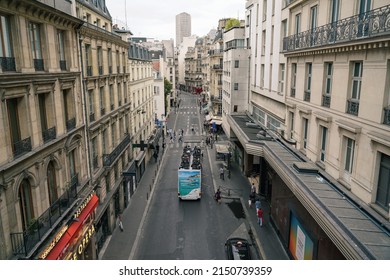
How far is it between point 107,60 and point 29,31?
10.5 metres

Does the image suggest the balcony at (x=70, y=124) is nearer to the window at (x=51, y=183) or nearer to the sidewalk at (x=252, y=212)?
the window at (x=51, y=183)

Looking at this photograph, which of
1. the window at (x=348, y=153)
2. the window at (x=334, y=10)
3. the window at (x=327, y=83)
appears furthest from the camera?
the window at (x=327, y=83)

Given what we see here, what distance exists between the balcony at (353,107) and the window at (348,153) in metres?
1.14

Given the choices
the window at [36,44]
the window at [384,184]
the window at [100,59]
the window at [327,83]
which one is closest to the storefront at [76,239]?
the window at [36,44]

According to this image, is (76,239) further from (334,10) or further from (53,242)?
(334,10)

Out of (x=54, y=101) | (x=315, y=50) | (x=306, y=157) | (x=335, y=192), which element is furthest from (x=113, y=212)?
(x=315, y=50)

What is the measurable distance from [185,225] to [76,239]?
9.78 meters

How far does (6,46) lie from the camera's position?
10.4 meters

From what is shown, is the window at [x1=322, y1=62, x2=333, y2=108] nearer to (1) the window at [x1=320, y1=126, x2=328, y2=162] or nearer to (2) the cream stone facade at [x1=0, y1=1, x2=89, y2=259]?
(1) the window at [x1=320, y1=126, x2=328, y2=162]

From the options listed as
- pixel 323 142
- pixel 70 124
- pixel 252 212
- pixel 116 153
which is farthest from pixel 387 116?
pixel 116 153

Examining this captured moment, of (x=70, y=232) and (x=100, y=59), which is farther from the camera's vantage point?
(x=100, y=59)

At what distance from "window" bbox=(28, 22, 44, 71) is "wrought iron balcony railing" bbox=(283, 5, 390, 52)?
12.2 m

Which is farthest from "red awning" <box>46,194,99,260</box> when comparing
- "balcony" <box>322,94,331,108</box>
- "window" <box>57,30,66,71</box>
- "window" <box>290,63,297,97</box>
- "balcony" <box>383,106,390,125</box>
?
"window" <box>290,63,297,97</box>

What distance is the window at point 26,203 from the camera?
1140cm
